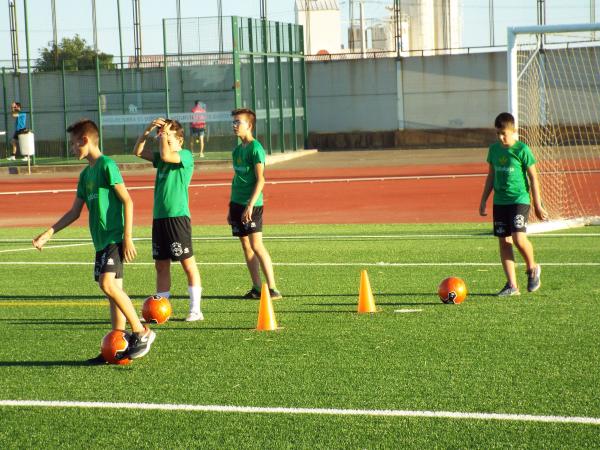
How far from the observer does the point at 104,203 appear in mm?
7367

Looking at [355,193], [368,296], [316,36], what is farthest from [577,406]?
[316,36]

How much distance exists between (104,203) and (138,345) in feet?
3.31

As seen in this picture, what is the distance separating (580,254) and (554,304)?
3.83 meters

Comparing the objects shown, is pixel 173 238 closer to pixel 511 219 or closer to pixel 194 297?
pixel 194 297

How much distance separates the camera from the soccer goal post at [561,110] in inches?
673

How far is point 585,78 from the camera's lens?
3866cm

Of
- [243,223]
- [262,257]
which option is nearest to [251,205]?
[243,223]

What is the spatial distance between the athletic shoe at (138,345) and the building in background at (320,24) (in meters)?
48.7

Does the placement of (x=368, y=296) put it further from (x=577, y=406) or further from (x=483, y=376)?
(x=577, y=406)

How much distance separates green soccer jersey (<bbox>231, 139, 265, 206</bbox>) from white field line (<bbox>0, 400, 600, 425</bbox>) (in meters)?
4.32

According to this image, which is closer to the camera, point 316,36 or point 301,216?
point 301,216

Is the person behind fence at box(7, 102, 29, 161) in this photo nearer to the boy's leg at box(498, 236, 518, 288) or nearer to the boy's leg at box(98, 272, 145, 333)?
the boy's leg at box(498, 236, 518, 288)

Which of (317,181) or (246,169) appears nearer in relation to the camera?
(246,169)

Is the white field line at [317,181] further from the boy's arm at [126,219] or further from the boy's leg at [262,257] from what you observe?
the boy's arm at [126,219]
